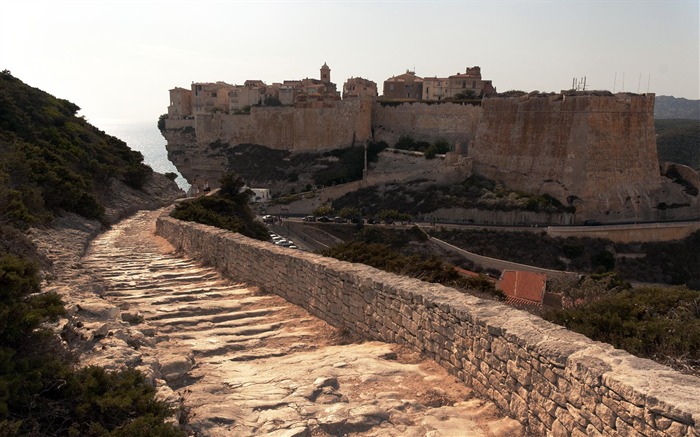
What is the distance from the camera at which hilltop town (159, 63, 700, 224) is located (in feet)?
118

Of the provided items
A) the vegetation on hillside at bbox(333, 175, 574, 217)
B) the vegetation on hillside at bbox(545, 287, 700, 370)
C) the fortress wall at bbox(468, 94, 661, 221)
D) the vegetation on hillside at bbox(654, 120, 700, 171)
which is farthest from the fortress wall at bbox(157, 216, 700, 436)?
the vegetation on hillside at bbox(654, 120, 700, 171)

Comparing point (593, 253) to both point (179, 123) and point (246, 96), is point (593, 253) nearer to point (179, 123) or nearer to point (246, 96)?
point (246, 96)

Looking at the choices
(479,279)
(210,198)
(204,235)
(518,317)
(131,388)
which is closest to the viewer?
(131,388)

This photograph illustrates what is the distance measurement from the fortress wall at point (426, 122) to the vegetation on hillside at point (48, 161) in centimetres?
2574

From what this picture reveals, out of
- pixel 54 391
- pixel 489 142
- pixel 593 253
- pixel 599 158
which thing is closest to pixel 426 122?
pixel 489 142

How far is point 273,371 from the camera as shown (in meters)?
4.84

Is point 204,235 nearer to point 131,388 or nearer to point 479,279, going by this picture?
point 479,279

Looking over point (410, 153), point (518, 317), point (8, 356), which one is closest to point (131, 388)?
point (8, 356)

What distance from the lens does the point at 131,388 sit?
3461 millimetres

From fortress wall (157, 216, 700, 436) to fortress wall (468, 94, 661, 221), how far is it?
32.2m

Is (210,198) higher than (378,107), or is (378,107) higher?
(378,107)

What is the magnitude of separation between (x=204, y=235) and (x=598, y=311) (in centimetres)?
618

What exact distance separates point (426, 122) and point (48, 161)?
3445 centimetres

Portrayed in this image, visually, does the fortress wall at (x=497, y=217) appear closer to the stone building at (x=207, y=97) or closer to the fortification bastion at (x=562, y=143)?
the fortification bastion at (x=562, y=143)
